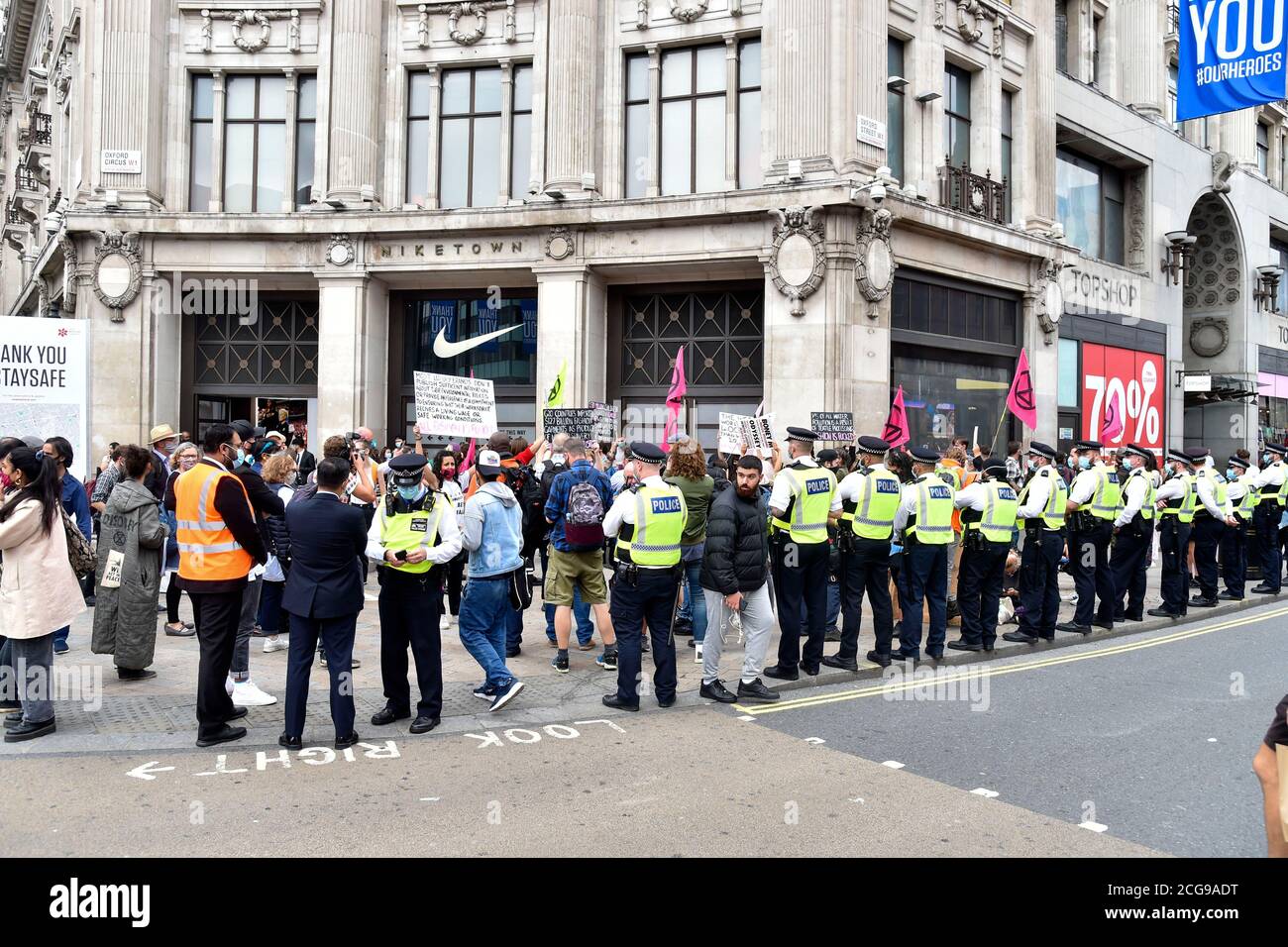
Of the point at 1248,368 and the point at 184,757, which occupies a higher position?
the point at 1248,368

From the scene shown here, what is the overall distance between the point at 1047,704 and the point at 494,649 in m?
4.44

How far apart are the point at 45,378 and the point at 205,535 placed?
327 inches

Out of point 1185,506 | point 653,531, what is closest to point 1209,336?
point 1185,506

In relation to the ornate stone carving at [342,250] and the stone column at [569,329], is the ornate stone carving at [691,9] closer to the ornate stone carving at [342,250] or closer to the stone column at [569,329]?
the stone column at [569,329]

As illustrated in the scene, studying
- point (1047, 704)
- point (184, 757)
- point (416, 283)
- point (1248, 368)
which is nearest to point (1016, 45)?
point (416, 283)

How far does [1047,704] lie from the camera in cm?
775

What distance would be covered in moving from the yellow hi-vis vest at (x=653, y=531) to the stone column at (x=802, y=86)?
1220 centimetres

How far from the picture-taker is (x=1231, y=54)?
1494 cm

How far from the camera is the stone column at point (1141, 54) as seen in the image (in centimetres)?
2677

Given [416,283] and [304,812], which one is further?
[416,283]

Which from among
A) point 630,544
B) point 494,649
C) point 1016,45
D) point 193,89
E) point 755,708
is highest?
point 1016,45

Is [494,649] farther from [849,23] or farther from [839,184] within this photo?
[849,23]

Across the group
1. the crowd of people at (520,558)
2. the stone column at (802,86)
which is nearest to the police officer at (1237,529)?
the crowd of people at (520,558)
